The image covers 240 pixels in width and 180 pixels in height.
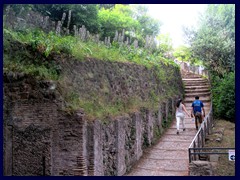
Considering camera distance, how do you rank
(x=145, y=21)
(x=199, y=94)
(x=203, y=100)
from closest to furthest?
(x=203, y=100)
(x=199, y=94)
(x=145, y=21)

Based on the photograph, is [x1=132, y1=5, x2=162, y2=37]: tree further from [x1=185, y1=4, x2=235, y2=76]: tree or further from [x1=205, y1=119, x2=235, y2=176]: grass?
[x1=205, y1=119, x2=235, y2=176]: grass

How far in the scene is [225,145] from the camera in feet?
43.7

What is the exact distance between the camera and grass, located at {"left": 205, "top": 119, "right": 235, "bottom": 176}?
9734mm

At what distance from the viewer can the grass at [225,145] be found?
31.9 ft

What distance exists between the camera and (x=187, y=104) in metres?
19.2

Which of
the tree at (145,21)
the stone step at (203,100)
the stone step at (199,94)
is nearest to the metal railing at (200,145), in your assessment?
the stone step at (203,100)

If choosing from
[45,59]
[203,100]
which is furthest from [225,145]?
[45,59]

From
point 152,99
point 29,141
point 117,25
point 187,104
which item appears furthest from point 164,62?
point 29,141

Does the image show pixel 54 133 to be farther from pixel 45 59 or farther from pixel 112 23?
pixel 112 23

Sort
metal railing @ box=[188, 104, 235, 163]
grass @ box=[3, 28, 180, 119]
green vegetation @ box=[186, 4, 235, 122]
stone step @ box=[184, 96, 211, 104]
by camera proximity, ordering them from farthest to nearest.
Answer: green vegetation @ box=[186, 4, 235, 122]
stone step @ box=[184, 96, 211, 104]
metal railing @ box=[188, 104, 235, 163]
grass @ box=[3, 28, 180, 119]

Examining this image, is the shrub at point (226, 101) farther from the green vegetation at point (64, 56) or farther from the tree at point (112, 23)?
the tree at point (112, 23)

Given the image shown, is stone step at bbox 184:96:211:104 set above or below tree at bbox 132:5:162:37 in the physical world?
below

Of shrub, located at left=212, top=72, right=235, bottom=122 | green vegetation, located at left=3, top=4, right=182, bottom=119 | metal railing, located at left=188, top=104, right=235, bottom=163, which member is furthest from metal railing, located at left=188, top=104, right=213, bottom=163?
green vegetation, located at left=3, top=4, right=182, bottom=119

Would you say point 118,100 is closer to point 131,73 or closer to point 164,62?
point 131,73
